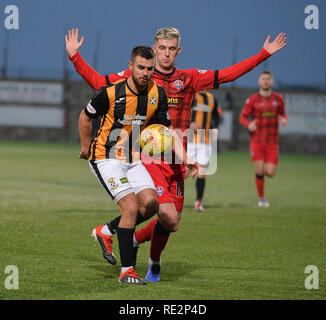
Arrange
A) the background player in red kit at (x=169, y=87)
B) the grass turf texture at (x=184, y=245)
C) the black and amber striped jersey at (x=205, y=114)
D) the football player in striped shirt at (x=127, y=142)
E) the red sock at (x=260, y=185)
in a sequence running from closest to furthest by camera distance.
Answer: the grass turf texture at (x=184, y=245) < the football player in striped shirt at (x=127, y=142) < the background player in red kit at (x=169, y=87) < the black and amber striped jersey at (x=205, y=114) < the red sock at (x=260, y=185)

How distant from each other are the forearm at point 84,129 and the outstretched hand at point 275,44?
203 centimetres

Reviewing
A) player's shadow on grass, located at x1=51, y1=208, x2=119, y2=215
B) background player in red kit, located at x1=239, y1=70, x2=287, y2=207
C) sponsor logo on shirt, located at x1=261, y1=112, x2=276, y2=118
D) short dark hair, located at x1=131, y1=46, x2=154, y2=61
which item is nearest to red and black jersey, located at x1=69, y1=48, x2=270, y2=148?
short dark hair, located at x1=131, y1=46, x2=154, y2=61

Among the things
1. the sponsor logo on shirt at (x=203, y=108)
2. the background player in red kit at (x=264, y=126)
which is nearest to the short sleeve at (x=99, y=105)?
the sponsor logo on shirt at (x=203, y=108)

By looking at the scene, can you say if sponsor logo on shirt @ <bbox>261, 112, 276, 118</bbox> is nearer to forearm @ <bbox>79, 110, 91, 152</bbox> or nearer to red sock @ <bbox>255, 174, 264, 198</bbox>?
red sock @ <bbox>255, 174, 264, 198</bbox>

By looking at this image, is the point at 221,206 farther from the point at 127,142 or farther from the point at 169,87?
the point at 127,142

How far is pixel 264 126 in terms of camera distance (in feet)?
47.7

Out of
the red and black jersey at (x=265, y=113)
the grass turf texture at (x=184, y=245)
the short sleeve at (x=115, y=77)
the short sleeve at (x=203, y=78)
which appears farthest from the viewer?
the red and black jersey at (x=265, y=113)

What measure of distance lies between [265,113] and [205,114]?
1.64 meters

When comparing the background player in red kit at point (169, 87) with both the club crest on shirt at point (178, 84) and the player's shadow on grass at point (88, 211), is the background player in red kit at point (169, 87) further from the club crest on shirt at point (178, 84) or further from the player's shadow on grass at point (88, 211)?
the player's shadow on grass at point (88, 211)

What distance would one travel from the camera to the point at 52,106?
38.2 metres

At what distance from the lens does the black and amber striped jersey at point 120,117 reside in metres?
6.49

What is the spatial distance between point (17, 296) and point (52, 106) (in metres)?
33.0

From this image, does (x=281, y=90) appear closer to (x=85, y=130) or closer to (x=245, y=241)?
(x=245, y=241)
